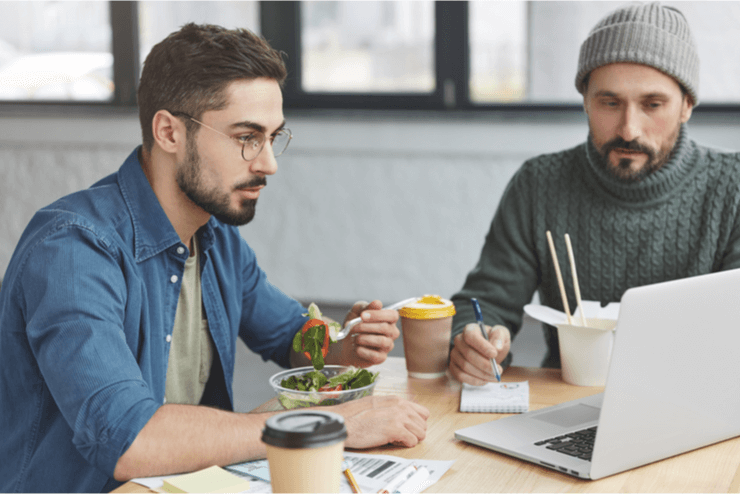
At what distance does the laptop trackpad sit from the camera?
1.22 m

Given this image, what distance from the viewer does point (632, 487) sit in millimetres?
999

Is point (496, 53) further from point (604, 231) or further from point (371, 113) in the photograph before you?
point (604, 231)

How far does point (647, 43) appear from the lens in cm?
169

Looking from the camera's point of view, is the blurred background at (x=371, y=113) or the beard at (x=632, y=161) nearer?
the beard at (x=632, y=161)

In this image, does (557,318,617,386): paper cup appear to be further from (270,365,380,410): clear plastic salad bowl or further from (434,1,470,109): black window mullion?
(434,1,470,109): black window mullion

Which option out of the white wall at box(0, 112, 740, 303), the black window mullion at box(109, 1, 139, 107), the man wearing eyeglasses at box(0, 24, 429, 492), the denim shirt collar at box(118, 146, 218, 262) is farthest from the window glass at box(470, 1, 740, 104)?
the denim shirt collar at box(118, 146, 218, 262)

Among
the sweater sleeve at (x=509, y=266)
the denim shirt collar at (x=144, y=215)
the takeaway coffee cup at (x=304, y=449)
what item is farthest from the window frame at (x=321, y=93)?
the takeaway coffee cup at (x=304, y=449)

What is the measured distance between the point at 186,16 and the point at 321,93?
980 mm

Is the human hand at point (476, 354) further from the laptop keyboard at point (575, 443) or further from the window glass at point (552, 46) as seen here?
the window glass at point (552, 46)

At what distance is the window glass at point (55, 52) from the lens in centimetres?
474

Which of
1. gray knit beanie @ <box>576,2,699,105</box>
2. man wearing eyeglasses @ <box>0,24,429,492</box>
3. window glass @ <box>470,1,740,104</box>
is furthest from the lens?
window glass @ <box>470,1,740,104</box>

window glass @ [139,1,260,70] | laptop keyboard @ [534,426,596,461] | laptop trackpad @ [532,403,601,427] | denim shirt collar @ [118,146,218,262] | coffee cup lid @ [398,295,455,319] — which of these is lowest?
laptop trackpad @ [532,403,601,427]

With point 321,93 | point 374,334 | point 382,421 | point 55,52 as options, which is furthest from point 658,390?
point 55,52

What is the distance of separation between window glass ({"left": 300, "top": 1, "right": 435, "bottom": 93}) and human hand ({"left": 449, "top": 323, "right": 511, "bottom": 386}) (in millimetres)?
2966
